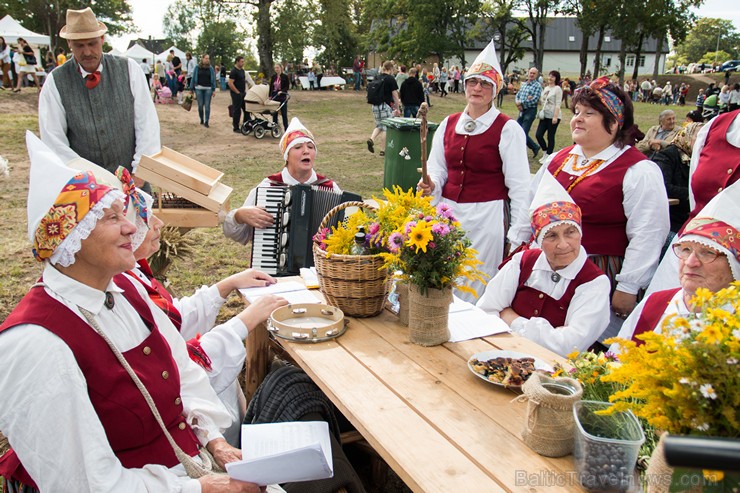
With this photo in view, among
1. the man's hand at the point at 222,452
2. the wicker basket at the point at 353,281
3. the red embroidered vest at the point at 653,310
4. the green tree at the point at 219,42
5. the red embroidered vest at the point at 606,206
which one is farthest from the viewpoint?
the green tree at the point at 219,42

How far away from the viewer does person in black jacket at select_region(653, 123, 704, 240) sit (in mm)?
4652

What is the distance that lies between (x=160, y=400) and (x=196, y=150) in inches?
486

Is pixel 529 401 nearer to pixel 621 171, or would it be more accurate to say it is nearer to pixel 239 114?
pixel 621 171

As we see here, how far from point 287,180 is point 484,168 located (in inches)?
52.7

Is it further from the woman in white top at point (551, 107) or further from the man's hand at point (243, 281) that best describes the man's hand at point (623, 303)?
the woman in white top at point (551, 107)

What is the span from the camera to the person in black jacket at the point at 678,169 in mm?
4652

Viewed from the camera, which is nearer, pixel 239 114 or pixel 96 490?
pixel 96 490

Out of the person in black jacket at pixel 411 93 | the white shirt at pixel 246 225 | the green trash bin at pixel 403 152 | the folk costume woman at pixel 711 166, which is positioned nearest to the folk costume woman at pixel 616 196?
the folk costume woman at pixel 711 166

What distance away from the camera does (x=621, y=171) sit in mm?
3299

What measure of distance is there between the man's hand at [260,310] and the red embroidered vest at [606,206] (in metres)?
1.74

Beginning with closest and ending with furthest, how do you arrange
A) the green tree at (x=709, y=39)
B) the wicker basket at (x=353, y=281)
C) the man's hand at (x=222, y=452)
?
1. the man's hand at (x=222, y=452)
2. the wicker basket at (x=353, y=281)
3. the green tree at (x=709, y=39)

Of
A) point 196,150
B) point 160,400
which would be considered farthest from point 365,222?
point 196,150

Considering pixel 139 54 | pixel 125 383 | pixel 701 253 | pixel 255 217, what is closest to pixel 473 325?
pixel 701 253

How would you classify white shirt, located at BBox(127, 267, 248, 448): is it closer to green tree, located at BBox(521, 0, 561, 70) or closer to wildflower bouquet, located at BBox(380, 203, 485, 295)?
wildflower bouquet, located at BBox(380, 203, 485, 295)
